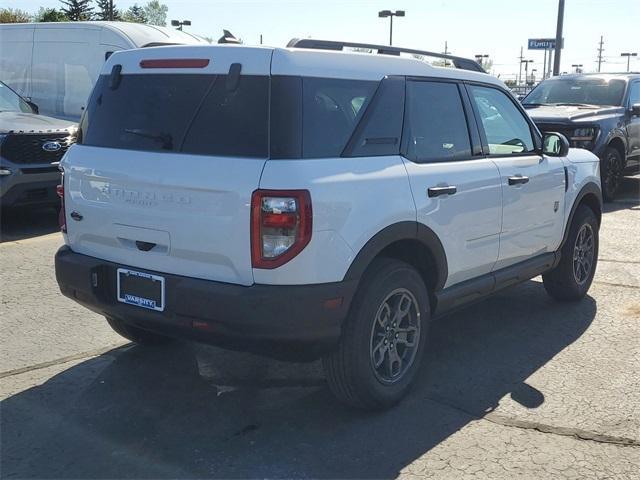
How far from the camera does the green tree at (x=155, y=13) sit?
77250 millimetres

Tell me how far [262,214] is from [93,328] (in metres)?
2.49

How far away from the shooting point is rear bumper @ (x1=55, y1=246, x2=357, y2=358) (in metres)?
3.24

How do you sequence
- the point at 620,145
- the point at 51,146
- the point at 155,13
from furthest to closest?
the point at 155,13
the point at 620,145
the point at 51,146

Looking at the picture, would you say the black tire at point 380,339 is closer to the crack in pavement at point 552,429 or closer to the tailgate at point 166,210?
the crack in pavement at point 552,429

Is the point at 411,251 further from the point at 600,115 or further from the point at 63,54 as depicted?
the point at 63,54

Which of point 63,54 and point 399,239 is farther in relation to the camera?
point 63,54

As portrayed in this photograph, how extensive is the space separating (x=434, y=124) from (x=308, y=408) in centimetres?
180

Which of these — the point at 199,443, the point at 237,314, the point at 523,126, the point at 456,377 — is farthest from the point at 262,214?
the point at 523,126

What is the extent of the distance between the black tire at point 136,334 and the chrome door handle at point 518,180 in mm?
2501

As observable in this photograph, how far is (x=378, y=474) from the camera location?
323cm

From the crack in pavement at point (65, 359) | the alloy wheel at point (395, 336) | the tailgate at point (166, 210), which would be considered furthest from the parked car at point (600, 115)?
the tailgate at point (166, 210)

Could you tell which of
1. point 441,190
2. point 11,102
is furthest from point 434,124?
point 11,102

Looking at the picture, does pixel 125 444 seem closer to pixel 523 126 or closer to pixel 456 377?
pixel 456 377

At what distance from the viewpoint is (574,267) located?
5.82 m
